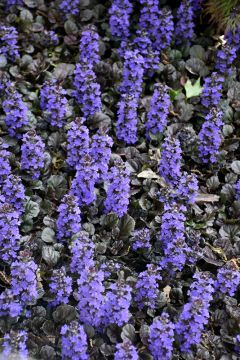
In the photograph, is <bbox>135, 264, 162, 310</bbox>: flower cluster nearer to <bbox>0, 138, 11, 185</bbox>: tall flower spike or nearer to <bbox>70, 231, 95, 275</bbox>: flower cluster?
<bbox>70, 231, 95, 275</bbox>: flower cluster

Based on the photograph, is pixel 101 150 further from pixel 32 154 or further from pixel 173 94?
pixel 173 94

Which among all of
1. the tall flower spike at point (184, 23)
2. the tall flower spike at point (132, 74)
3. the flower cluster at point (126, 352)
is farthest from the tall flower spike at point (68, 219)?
the tall flower spike at point (184, 23)

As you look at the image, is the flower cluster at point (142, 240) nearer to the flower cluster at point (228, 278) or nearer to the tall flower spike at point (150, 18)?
the flower cluster at point (228, 278)

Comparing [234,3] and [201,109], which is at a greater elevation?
[234,3]

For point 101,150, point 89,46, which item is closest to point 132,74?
point 89,46

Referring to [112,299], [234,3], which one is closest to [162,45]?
[234,3]

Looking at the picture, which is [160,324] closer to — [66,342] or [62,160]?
[66,342]

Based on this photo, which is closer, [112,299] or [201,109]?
[112,299]
